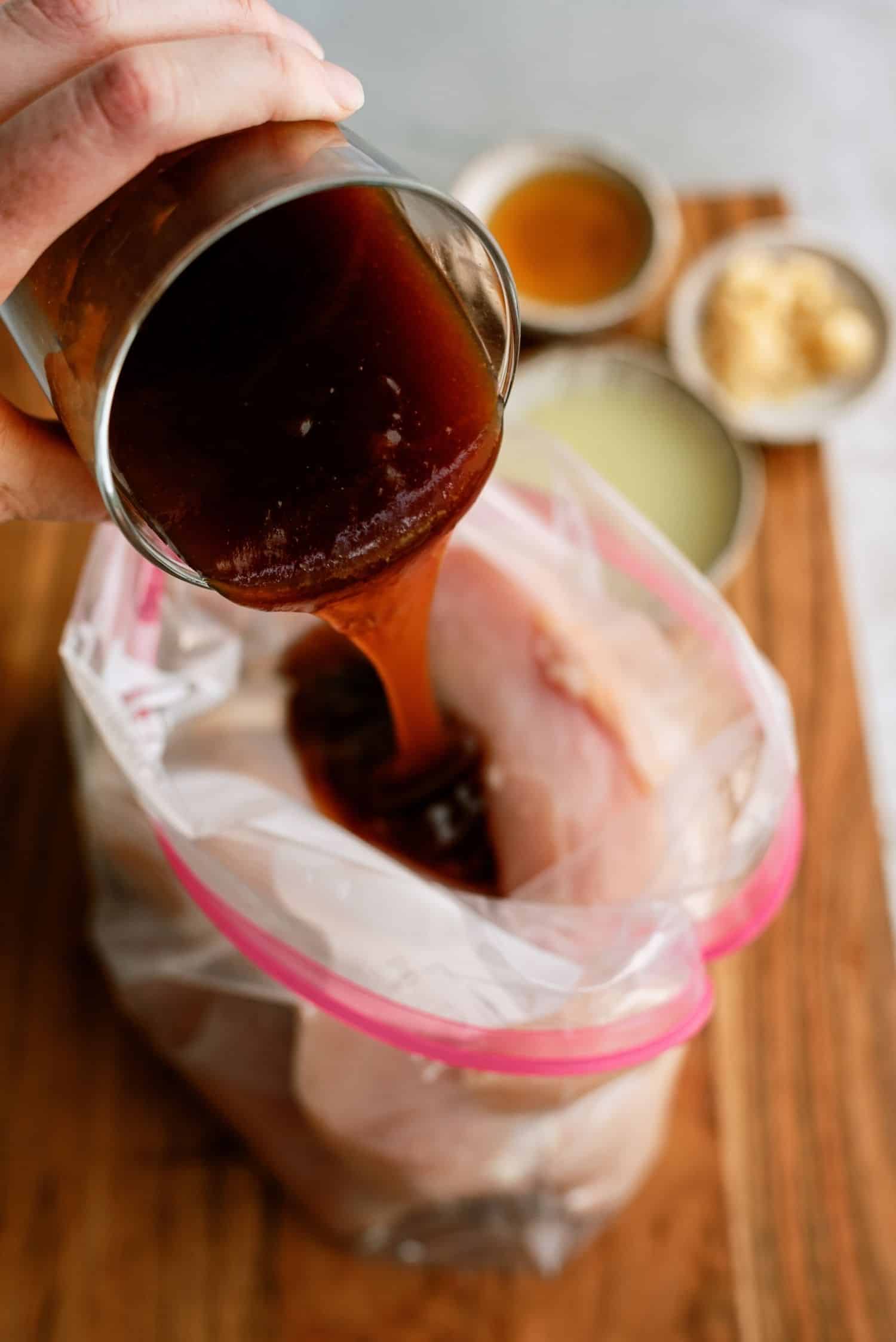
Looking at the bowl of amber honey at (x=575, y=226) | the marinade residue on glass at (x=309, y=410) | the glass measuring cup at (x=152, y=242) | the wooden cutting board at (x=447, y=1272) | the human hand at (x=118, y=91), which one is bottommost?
the wooden cutting board at (x=447, y=1272)

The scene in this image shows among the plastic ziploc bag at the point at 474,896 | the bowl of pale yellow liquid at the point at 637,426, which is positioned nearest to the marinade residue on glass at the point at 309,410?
the plastic ziploc bag at the point at 474,896

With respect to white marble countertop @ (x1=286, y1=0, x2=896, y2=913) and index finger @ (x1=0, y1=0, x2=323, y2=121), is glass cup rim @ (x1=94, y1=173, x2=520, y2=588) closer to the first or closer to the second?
index finger @ (x1=0, y1=0, x2=323, y2=121)

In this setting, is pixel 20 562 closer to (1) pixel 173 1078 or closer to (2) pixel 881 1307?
(1) pixel 173 1078

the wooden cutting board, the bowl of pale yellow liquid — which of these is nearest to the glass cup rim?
the wooden cutting board

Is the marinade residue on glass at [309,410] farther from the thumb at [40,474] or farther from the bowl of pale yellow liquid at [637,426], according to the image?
the bowl of pale yellow liquid at [637,426]

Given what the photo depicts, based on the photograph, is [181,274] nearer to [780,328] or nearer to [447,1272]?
[447,1272]
